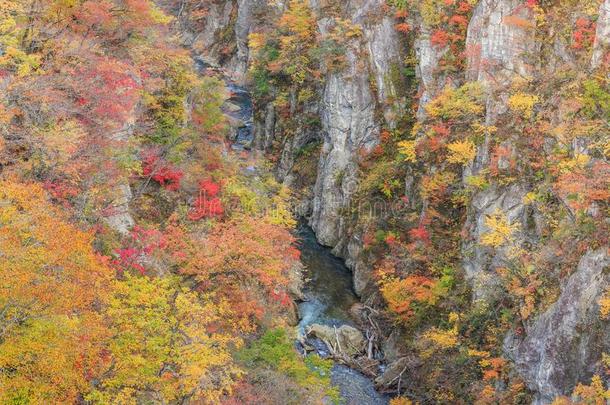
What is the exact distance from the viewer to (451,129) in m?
26.5

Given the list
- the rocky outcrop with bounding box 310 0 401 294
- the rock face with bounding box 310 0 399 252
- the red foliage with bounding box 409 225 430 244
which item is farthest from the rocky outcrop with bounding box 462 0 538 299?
the rock face with bounding box 310 0 399 252

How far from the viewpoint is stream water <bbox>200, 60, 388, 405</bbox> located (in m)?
22.5

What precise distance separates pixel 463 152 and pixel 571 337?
1096cm

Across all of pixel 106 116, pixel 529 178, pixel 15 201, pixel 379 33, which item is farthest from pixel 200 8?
pixel 15 201

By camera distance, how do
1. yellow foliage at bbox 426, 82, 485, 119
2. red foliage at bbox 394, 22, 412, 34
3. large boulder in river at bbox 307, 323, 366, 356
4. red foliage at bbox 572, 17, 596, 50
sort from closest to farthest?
red foliage at bbox 572, 17, 596, 50
yellow foliage at bbox 426, 82, 485, 119
large boulder in river at bbox 307, 323, 366, 356
red foliage at bbox 394, 22, 412, 34

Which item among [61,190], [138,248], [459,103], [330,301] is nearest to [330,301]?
[330,301]

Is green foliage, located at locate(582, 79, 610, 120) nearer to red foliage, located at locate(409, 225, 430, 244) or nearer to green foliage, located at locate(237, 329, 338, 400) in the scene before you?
red foliage, located at locate(409, 225, 430, 244)

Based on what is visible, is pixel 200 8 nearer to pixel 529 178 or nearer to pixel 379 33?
pixel 379 33

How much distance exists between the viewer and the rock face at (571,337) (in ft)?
47.8

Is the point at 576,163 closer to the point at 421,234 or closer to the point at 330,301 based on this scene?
the point at 421,234

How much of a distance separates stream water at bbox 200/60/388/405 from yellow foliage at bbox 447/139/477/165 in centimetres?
849

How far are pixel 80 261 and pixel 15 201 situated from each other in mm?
2125

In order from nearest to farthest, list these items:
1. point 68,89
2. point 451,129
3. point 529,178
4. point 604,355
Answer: point 604,355 → point 68,89 → point 529,178 → point 451,129

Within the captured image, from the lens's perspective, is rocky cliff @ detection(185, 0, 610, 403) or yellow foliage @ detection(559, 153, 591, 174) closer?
rocky cliff @ detection(185, 0, 610, 403)
